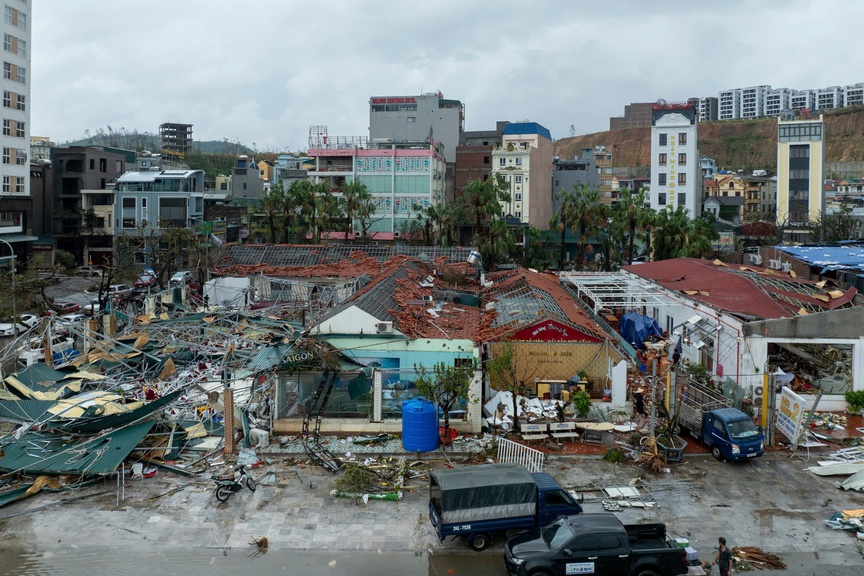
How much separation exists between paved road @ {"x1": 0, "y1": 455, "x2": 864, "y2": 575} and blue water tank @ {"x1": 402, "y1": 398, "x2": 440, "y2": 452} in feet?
5.73

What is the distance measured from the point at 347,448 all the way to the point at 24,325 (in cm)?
2690

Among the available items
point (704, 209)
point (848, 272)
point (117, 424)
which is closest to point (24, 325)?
point (117, 424)

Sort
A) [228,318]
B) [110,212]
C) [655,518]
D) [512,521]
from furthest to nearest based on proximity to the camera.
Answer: [110,212], [228,318], [655,518], [512,521]

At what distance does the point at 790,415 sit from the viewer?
2127 centimetres

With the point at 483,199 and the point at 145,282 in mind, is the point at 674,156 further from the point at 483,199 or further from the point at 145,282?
the point at 145,282

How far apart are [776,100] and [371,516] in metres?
210

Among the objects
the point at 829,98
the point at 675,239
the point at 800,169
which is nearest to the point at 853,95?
the point at 829,98

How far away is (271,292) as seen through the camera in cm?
4156

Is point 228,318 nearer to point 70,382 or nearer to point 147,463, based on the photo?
point 70,382

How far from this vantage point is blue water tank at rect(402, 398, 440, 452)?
808 inches

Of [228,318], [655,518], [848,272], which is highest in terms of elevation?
[848,272]

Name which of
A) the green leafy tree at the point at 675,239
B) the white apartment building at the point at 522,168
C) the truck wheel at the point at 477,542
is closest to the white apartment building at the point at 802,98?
the white apartment building at the point at 522,168

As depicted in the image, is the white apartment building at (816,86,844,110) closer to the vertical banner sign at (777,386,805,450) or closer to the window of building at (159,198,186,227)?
the window of building at (159,198,186,227)

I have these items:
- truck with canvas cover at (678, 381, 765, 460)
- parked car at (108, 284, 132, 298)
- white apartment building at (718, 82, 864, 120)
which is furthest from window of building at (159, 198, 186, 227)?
white apartment building at (718, 82, 864, 120)
